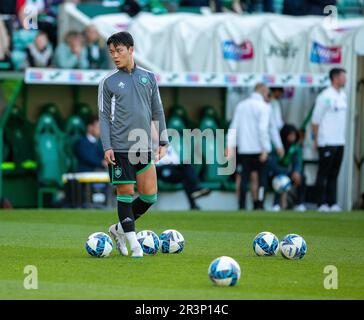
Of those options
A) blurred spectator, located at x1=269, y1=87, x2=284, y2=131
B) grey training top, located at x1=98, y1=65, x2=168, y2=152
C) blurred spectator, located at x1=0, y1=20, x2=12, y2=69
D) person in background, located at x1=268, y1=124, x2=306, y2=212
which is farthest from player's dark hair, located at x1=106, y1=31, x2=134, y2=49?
person in background, located at x1=268, y1=124, x2=306, y2=212

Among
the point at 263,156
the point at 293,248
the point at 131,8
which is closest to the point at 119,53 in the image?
the point at 293,248

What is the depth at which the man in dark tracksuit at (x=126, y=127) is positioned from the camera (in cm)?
1234

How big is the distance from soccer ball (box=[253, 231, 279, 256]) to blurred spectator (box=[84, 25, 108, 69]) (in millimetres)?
10651

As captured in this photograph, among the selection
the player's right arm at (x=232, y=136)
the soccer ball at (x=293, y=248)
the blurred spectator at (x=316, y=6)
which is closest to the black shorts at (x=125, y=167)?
the soccer ball at (x=293, y=248)

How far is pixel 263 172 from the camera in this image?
2241cm

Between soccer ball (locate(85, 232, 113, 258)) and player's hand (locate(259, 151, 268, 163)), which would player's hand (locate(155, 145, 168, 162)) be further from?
player's hand (locate(259, 151, 268, 163))

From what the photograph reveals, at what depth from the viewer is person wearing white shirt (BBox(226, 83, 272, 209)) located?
72.9 ft

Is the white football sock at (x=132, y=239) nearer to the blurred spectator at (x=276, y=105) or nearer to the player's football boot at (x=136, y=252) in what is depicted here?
the player's football boot at (x=136, y=252)

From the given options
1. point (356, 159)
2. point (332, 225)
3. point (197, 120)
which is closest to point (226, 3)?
point (197, 120)

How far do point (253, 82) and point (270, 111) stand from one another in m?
0.96

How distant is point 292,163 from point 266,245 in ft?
36.2

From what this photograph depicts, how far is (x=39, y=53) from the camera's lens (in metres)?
22.6

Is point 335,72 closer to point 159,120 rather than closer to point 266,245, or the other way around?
point 266,245

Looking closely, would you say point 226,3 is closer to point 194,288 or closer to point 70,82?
point 70,82
